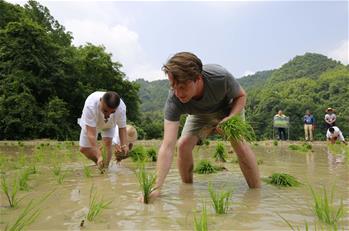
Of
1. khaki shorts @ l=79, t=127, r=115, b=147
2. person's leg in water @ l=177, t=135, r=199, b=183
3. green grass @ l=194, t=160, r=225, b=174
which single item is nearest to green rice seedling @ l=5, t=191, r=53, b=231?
person's leg in water @ l=177, t=135, r=199, b=183

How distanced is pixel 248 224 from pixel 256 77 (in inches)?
3949

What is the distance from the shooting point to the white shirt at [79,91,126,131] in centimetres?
551

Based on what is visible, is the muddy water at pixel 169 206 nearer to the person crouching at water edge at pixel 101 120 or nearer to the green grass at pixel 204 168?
the green grass at pixel 204 168

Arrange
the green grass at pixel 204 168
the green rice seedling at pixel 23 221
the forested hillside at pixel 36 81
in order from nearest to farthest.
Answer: the green rice seedling at pixel 23 221, the green grass at pixel 204 168, the forested hillside at pixel 36 81

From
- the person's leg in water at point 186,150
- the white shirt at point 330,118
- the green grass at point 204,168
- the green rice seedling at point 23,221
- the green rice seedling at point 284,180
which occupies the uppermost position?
the white shirt at point 330,118

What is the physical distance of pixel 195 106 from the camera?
151 inches

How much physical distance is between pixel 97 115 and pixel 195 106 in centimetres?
221

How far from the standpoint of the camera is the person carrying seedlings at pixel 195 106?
3.23 metres

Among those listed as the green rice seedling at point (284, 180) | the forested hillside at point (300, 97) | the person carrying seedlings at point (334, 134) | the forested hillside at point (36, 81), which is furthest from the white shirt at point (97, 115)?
the forested hillside at point (300, 97)

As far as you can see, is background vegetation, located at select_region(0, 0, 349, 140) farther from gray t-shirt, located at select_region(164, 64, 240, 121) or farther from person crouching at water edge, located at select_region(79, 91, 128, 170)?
gray t-shirt, located at select_region(164, 64, 240, 121)

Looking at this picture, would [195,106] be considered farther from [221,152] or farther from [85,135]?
[221,152]

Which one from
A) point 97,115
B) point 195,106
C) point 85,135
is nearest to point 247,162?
point 195,106

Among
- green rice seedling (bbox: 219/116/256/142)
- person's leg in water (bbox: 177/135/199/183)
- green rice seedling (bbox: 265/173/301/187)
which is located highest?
green rice seedling (bbox: 219/116/256/142)

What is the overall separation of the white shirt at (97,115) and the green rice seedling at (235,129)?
2.25m
